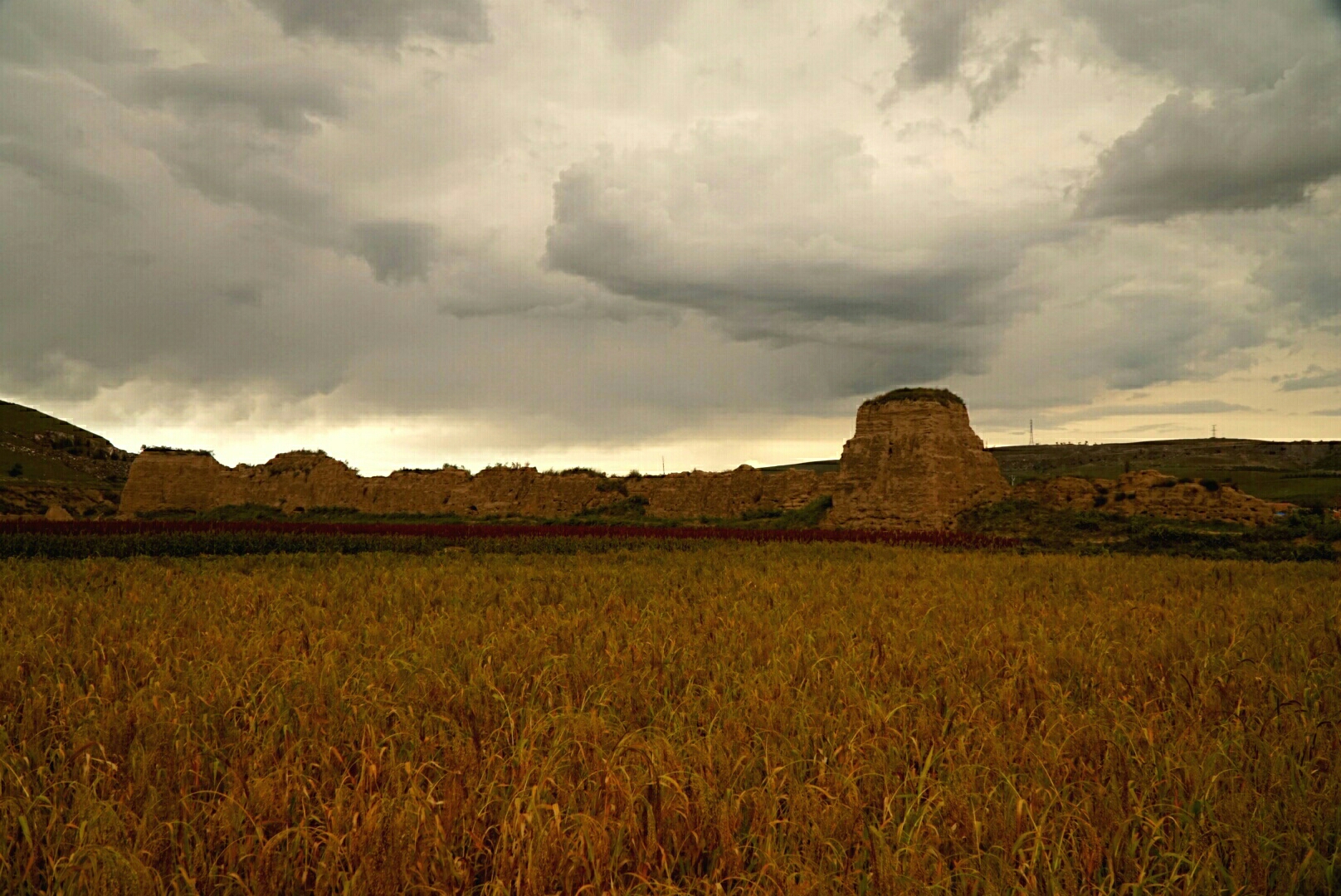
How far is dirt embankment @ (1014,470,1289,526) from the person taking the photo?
2619 cm

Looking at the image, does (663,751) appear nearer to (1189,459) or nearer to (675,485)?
(675,485)

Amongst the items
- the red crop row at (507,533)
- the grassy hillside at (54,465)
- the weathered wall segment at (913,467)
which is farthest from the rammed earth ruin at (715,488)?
the grassy hillside at (54,465)

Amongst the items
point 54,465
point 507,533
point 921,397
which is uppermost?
point 54,465

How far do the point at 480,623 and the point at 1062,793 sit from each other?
485cm

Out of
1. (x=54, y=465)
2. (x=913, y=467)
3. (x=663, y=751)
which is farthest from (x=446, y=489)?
(x=54, y=465)

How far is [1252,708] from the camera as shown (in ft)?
14.5

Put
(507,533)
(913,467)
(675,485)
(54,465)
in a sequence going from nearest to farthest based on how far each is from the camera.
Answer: (507,533)
(913,467)
(675,485)
(54,465)

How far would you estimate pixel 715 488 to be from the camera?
39812 mm

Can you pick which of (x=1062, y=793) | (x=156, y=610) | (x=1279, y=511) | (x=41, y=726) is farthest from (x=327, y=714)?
(x=1279, y=511)

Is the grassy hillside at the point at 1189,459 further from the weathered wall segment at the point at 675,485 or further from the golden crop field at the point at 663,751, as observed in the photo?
the golden crop field at the point at 663,751

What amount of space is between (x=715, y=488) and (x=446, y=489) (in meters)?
16.0

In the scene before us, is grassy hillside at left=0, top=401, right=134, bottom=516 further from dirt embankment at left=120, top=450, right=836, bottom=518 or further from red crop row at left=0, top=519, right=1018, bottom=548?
red crop row at left=0, top=519, right=1018, bottom=548

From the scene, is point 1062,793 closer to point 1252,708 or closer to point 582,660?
point 1252,708

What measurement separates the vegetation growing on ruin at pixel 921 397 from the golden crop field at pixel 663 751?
2350cm
